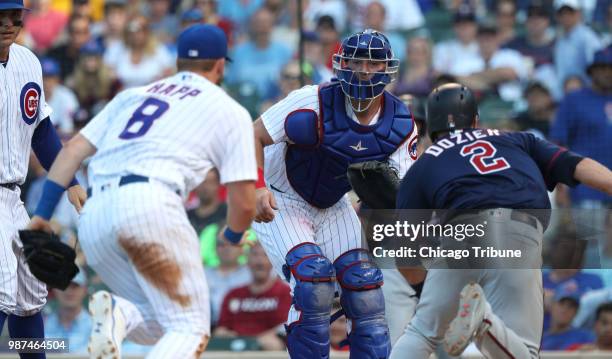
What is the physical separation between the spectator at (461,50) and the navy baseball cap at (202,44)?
7.13m

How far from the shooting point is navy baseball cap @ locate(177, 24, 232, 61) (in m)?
6.20

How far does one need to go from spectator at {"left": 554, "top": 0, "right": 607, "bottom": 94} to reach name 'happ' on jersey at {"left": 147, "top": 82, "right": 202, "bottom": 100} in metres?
7.29

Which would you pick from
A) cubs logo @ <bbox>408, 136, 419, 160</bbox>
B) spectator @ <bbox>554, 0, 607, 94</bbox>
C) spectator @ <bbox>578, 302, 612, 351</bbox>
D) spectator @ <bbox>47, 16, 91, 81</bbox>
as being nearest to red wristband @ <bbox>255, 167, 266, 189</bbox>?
cubs logo @ <bbox>408, 136, 419, 160</bbox>

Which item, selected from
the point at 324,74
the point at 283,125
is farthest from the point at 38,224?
the point at 324,74

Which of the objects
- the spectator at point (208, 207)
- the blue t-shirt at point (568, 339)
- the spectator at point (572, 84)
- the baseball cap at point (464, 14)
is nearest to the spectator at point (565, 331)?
the blue t-shirt at point (568, 339)

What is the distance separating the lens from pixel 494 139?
6.78 meters

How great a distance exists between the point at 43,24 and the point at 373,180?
323 inches

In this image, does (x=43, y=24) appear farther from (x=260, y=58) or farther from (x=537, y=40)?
(x=537, y=40)

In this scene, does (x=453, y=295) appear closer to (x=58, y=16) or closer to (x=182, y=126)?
(x=182, y=126)

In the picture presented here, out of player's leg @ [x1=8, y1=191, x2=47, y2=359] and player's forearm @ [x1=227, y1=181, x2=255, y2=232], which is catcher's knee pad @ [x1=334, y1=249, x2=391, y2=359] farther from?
player's leg @ [x1=8, y1=191, x2=47, y2=359]

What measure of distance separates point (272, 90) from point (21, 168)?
19.3ft

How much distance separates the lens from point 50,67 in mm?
13078

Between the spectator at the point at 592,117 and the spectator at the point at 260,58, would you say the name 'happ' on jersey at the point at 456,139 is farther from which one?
the spectator at the point at 260,58

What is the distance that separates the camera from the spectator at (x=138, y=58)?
44.1 feet
